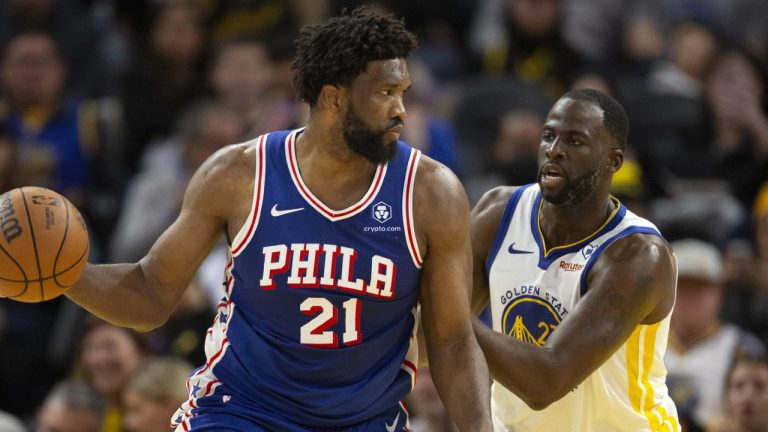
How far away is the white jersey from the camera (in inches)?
213

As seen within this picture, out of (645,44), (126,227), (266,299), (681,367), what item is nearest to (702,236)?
(681,367)

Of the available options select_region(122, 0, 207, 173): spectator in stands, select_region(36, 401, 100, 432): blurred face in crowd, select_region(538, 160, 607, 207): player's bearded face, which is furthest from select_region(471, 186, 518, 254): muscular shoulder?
select_region(122, 0, 207, 173): spectator in stands

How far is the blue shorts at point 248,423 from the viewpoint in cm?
468

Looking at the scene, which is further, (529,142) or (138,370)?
(529,142)

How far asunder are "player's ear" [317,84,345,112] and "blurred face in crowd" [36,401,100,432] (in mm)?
4099

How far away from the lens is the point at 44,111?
10.3m

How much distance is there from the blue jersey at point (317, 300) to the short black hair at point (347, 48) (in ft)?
1.25

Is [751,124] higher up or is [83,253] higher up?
[83,253]

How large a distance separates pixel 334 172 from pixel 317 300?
507mm

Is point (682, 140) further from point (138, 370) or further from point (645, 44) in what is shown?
point (138, 370)

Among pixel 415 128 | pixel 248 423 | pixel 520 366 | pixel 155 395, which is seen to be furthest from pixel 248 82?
pixel 248 423

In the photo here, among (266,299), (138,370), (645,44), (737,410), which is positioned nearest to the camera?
(266,299)

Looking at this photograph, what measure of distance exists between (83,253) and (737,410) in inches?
162

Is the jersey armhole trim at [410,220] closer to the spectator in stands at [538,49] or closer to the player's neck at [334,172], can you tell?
the player's neck at [334,172]
